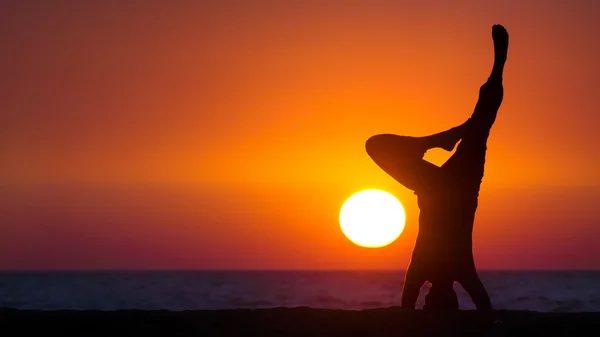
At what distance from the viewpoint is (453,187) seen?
15039 millimetres

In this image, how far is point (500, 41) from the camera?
14.9 meters

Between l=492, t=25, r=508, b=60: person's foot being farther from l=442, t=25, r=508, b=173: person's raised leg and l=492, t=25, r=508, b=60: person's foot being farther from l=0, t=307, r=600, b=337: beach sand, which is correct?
l=0, t=307, r=600, b=337: beach sand

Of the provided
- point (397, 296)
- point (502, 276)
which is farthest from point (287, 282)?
point (502, 276)

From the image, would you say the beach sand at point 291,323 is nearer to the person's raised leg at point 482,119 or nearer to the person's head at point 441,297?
the person's head at point 441,297

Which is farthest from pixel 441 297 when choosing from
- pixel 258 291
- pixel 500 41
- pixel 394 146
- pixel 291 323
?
pixel 258 291

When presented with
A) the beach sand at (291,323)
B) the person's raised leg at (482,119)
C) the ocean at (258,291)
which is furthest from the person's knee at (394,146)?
the ocean at (258,291)

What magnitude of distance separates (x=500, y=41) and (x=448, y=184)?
2.35 metres

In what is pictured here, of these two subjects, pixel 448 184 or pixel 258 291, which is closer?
pixel 448 184

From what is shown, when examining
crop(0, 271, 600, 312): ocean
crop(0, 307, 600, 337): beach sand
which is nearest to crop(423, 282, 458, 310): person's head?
crop(0, 307, 600, 337): beach sand

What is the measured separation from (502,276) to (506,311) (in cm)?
7113

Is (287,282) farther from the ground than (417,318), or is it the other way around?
(287,282)

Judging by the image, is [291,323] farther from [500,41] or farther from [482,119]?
[500,41]

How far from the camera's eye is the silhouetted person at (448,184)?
49.1ft

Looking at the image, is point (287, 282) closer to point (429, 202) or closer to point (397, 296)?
point (397, 296)
